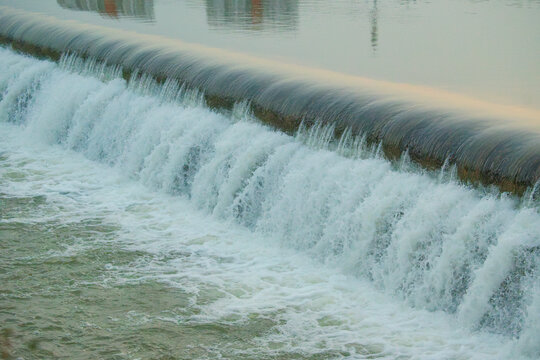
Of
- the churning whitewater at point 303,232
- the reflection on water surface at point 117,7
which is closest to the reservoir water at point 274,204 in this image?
the churning whitewater at point 303,232

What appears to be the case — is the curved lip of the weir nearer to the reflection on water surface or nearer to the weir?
the weir

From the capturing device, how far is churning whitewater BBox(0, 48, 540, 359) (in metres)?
5.68

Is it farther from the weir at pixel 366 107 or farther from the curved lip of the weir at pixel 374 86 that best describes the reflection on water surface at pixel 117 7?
the curved lip of the weir at pixel 374 86

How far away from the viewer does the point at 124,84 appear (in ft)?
36.1

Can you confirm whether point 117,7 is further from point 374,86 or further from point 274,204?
point 274,204

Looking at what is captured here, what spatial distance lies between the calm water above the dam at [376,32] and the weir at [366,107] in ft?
2.26

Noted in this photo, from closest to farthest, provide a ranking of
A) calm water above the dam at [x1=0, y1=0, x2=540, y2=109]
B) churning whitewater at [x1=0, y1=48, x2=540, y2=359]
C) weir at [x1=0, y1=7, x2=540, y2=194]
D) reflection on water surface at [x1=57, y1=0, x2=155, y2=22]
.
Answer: churning whitewater at [x1=0, y1=48, x2=540, y2=359] → weir at [x1=0, y1=7, x2=540, y2=194] → calm water above the dam at [x1=0, y1=0, x2=540, y2=109] → reflection on water surface at [x1=57, y1=0, x2=155, y2=22]

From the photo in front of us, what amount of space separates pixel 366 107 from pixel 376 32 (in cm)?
518

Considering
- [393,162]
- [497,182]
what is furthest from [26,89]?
[497,182]

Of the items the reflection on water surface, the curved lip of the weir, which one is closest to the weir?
the curved lip of the weir

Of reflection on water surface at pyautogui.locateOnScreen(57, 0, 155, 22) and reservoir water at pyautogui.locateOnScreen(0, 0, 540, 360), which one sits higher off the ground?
reflection on water surface at pyautogui.locateOnScreen(57, 0, 155, 22)

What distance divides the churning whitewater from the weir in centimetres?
15

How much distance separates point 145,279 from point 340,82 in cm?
318

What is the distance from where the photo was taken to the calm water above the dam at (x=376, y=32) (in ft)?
30.2
